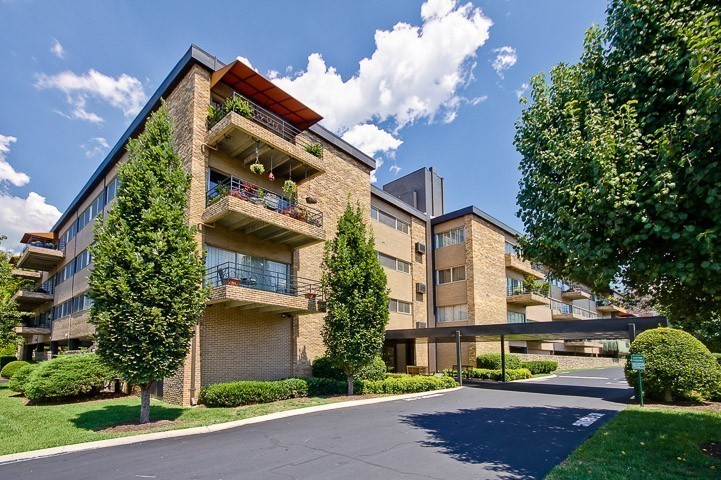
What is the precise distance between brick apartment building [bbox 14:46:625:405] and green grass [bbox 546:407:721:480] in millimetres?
3320

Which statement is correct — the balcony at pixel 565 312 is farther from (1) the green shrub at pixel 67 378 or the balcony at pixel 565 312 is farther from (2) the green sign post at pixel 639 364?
(1) the green shrub at pixel 67 378

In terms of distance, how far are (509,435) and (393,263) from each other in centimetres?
1956

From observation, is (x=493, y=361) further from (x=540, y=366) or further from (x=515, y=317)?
(x=515, y=317)

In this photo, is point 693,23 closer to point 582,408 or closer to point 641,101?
point 641,101

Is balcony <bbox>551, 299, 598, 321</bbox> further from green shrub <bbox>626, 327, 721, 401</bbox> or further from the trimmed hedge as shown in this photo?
green shrub <bbox>626, 327, 721, 401</bbox>

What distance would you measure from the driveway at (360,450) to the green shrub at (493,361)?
15435mm

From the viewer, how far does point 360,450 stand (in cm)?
870

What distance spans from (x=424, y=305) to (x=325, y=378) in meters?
14.4

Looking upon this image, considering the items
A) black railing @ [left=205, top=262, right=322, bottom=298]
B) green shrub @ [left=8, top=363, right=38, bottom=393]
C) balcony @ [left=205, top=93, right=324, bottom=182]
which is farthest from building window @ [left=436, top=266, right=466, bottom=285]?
green shrub @ [left=8, top=363, right=38, bottom=393]

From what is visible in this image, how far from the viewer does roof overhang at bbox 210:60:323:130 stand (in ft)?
56.6

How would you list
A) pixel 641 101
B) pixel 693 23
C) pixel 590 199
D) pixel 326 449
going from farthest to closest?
pixel 326 449 → pixel 641 101 → pixel 590 199 → pixel 693 23

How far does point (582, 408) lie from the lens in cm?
1418

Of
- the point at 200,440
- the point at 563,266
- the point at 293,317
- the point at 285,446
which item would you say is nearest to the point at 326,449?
the point at 285,446

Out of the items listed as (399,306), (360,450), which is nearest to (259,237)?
(360,450)
